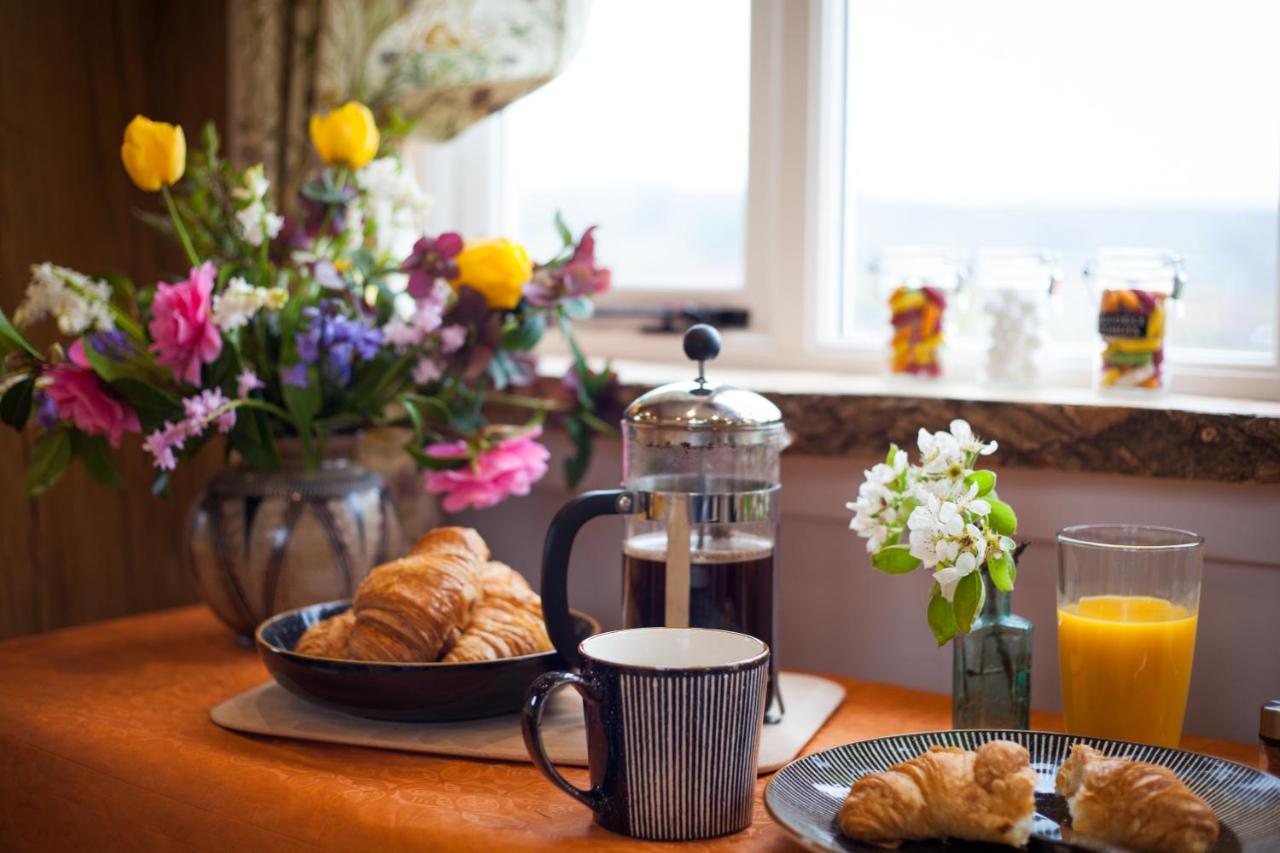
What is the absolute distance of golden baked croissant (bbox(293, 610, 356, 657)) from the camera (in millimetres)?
1077

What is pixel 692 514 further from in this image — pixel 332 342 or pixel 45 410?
pixel 45 410

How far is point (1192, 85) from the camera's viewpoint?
1.31 m

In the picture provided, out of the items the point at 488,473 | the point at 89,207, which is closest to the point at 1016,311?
the point at 488,473

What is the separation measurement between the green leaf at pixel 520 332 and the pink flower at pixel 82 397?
37 cm

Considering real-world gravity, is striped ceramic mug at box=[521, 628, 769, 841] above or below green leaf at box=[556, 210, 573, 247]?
below

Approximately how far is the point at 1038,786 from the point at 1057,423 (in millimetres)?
399

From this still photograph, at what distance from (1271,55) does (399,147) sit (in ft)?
3.03

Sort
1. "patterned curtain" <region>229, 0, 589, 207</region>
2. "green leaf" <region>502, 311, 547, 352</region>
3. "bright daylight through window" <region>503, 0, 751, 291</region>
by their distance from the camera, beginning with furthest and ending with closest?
"bright daylight through window" <region>503, 0, 751, 291</region> < "patterned curtain" <region>229, 0, 589, 207</region> < "green leaf" <region>502, 311, 547, 352</region>

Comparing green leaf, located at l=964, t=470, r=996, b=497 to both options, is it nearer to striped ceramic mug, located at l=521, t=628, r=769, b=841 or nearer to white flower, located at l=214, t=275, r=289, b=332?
striped ceramic mug, located at l=521, t=628, r=769, b=841

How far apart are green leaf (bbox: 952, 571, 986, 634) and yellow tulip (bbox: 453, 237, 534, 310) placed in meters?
0.56

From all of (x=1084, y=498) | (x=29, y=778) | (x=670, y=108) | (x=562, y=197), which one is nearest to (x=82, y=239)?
(x=562, y=197)

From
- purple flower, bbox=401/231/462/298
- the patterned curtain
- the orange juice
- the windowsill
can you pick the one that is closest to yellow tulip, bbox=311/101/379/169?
purple flower, bbox=401/231/462/298

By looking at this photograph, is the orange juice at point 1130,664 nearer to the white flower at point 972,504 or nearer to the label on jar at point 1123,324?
the white flower at point 972,504

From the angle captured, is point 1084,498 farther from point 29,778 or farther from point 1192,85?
point 29,778
